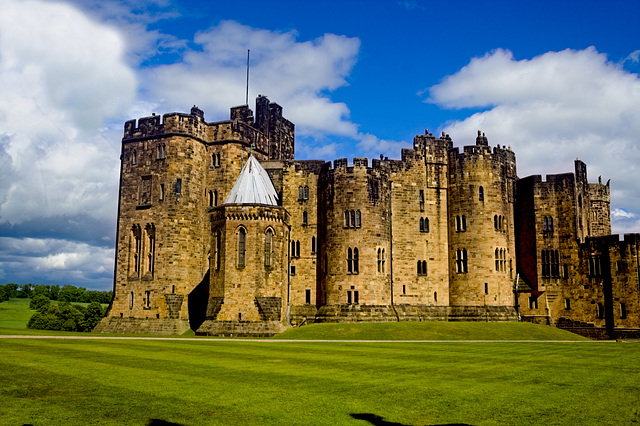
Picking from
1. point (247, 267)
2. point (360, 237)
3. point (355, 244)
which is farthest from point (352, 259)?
point (247, 267)

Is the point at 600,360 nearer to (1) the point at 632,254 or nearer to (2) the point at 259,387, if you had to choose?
(2) the point at 259,387

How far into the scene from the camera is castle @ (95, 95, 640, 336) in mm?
→ 54625

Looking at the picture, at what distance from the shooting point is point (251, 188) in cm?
5512

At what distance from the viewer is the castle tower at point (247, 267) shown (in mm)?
50312

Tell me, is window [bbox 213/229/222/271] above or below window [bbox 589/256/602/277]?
above

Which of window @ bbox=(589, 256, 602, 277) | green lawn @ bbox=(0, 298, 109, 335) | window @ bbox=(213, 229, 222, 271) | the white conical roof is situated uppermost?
the white conical roof

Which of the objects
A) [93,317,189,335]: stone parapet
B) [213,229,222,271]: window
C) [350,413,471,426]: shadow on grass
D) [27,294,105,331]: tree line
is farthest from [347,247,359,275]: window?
[350,413,471,426]: shadow on grass

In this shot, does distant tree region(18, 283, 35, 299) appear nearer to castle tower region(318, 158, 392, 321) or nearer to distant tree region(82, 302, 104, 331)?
distant tree region(82, 302, 104, 331)

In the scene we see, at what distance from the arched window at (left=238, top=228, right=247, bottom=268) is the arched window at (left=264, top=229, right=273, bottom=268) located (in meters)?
1.91

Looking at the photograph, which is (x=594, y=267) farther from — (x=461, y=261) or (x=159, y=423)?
(x=159, y=423)

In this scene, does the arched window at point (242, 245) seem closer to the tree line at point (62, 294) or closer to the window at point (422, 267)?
the window at point (422, 267)

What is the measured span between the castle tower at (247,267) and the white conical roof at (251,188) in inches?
3.7

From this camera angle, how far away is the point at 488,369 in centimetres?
2170

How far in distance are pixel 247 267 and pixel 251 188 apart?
8.04m
